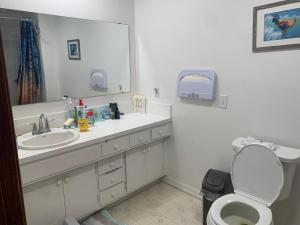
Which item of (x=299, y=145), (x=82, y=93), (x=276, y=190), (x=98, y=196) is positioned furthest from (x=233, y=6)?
(x=98, y=196)

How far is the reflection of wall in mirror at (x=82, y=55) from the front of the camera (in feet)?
6.93

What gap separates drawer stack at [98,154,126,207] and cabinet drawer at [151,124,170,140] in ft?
1.35

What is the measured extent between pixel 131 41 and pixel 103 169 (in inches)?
59.5

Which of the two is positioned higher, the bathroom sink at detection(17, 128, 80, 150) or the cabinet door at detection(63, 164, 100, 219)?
the bathroom sink at detection(17, 128, 80, 150)

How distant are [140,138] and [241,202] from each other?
3.48 feet

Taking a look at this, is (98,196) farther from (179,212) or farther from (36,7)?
(36,7)

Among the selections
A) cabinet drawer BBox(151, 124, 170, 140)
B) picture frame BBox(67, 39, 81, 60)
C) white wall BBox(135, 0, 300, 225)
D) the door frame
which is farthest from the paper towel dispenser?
the door frame

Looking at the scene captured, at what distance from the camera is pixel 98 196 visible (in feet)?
6.96

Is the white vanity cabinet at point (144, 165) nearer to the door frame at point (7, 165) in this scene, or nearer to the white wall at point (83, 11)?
the white wall at point (83, 11)

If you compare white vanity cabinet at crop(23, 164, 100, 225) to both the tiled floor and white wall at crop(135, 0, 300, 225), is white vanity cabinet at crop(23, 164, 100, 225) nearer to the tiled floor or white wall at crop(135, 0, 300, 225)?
the tiled floor

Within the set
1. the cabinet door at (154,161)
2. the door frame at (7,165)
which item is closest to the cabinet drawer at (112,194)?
the cabinet door at (154,161)

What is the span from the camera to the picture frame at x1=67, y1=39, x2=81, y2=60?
2.26 meters

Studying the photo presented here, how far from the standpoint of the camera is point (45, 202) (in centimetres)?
179

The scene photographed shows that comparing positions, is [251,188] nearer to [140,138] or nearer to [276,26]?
[140,138]
